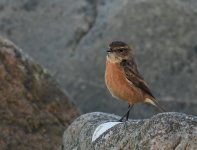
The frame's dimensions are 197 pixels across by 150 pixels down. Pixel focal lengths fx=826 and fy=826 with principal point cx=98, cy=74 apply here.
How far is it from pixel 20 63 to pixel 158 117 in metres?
4.30

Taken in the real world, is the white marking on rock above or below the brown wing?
below

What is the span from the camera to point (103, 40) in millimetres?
15391

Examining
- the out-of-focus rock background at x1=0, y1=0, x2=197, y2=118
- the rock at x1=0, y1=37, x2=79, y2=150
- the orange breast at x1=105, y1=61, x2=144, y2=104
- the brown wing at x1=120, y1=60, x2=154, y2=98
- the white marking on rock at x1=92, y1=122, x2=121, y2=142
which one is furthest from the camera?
the out-of-focus rock background at x1=0, y1=0, x2=197, y2=118

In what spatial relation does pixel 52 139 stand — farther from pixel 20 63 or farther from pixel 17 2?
pixel 17 2

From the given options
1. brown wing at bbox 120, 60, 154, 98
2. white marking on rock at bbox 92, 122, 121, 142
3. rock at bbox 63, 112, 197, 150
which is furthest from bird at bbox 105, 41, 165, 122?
rock at bbox 63, 112, 197, 150

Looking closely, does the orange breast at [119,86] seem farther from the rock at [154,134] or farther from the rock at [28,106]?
the rock at [154,134]

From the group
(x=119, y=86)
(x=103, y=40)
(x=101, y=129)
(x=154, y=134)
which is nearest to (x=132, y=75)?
(x=119, y=86)

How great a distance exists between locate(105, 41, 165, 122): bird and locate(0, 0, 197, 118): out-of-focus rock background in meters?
3.62

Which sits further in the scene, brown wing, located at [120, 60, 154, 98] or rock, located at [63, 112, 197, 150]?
brown wing, located at [120, 60, 154, 98]

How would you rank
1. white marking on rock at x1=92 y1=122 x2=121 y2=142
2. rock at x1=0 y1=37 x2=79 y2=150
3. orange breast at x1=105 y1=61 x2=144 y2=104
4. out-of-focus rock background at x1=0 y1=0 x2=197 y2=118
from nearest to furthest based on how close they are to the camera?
1. white marking on rock at x1=92 y1=122 x2=121 y2=142
2. orange breast at x1=105 y1=61 x2=144 y2=104
3. rock at x1=0 y1=37 x2=79 y2=150
4. out-of-focus rock background at x1=0 y1=0 x2=197 y2=118

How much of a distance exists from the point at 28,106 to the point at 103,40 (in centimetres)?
400

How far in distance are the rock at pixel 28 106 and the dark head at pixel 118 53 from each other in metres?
1.50

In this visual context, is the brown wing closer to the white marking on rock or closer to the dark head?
the dark head

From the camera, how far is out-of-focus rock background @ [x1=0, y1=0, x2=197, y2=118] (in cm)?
1479
